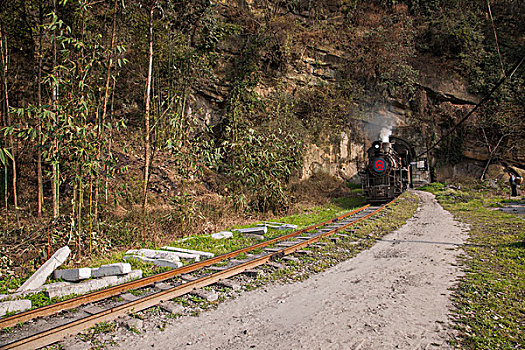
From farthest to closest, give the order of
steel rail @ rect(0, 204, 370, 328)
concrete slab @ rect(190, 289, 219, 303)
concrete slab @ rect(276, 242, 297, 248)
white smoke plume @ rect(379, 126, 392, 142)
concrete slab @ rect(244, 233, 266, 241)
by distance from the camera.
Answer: white smoke plume @ rect(379, 126, 392, 142), concrete slab @ rect(244, 233, 266, 241), concrete slab @ rect(276, 242, 297, 248), concrete slab @ rect(190, 289, 219, 303), steel rail @ rect(0, 204, 370, 328)

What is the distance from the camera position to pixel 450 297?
182 inches

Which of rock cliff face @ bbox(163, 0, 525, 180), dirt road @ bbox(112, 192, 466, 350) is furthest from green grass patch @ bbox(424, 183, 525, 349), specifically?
rock cliff face @ bbox(163, 0, 525, 180)

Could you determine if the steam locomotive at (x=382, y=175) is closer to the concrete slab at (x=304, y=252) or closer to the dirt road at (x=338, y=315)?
the dirt road at (x=338, y=315)

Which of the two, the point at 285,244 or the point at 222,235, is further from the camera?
the point at 222,235

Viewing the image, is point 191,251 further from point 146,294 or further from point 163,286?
Result: point 146,294

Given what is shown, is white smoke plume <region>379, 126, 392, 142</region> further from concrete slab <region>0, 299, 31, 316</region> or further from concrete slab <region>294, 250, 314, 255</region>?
concrete slab <region>0, 299, 31, 316</region>

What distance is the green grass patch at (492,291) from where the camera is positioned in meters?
3.50

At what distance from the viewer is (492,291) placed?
4.75 metres

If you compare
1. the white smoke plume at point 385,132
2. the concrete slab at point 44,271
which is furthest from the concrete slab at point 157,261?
the white smoke plume at point 385,132

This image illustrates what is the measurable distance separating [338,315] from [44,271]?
4694 millimetres

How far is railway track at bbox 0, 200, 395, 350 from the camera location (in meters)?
3.44

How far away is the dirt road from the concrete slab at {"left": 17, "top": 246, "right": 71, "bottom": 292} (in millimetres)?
2618

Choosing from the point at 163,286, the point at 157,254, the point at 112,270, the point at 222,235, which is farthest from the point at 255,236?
the point at 112,270

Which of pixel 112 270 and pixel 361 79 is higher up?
pixel 361 79
